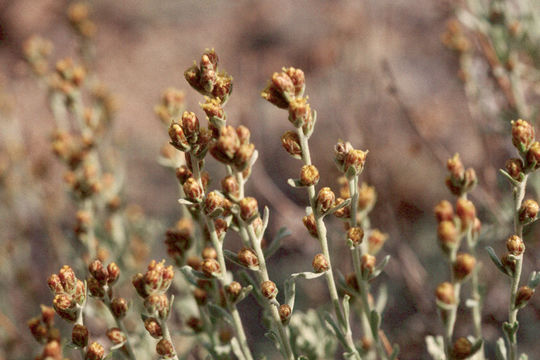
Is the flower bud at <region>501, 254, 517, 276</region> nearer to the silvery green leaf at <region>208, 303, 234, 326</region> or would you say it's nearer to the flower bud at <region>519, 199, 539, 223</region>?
the flower bud at <region>519, 199, 539, 223</region>

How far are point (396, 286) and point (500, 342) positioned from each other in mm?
2592

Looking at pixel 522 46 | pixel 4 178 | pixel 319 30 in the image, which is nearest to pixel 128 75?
pixel 319 30

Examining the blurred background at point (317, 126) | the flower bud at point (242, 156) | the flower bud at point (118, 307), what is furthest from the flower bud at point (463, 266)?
the blurred background at point (317, 126)

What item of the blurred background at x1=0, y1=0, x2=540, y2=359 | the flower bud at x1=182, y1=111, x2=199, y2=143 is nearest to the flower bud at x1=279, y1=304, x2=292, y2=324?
the flower bud at x1=182, y1=111, x2=199, y2=143

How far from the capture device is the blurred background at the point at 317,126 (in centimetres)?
342

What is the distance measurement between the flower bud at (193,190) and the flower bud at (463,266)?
0.79 meters

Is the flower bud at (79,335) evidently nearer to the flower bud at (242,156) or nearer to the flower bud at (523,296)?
the flower bud at (242,156)

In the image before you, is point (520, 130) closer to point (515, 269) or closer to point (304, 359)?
point (515, 269)

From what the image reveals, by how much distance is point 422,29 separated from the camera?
6.87 metres

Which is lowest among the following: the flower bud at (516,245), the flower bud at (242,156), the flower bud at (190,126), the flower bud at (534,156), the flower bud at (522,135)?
the flower bud at (516,245)

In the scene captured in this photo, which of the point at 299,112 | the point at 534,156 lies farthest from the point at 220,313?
the point at 534,156

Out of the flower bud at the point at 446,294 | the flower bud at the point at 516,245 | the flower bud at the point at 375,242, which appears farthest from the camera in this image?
the flower bud at the point at 375,242

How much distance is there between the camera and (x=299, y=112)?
1.54 meters

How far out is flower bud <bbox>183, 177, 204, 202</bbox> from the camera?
1632mm
